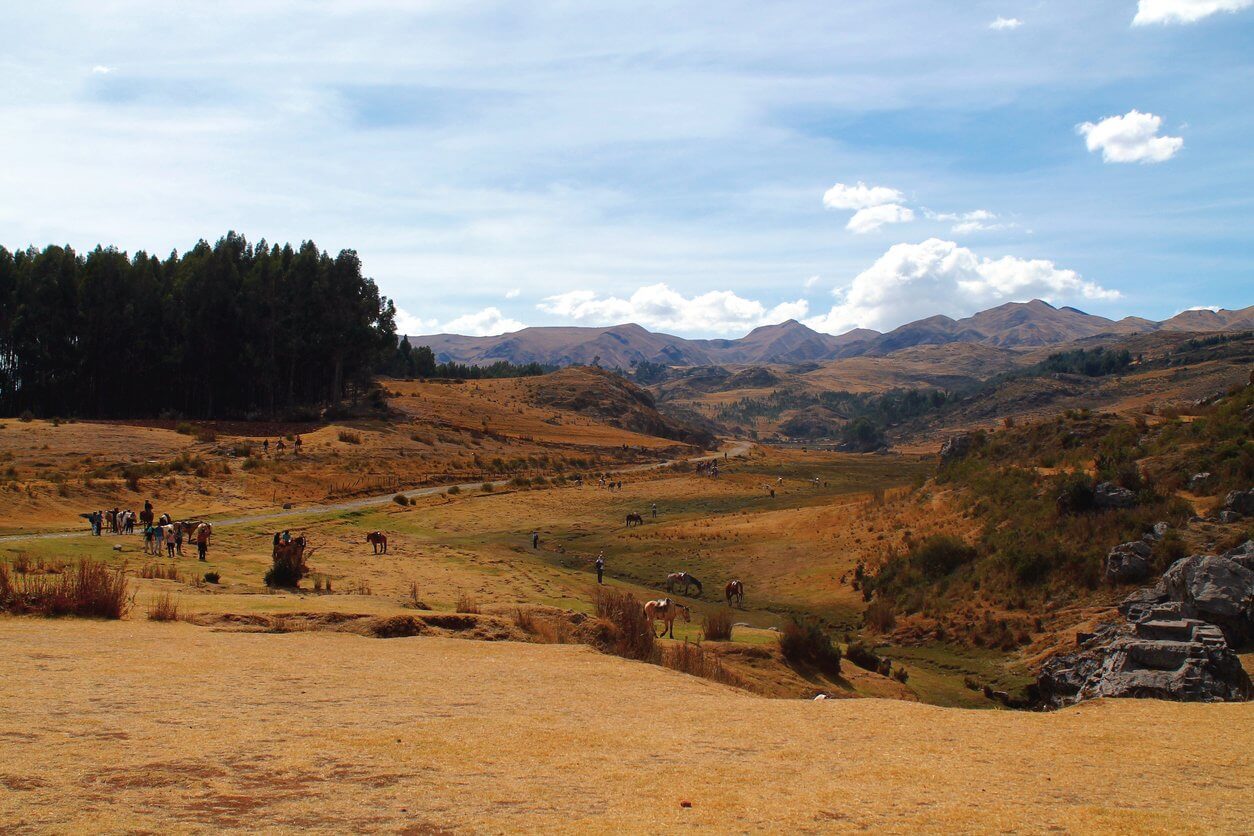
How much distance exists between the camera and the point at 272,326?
76.2 m

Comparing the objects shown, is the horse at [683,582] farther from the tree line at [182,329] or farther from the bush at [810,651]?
the tree line at [182,329]

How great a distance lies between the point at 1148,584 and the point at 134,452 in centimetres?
5658

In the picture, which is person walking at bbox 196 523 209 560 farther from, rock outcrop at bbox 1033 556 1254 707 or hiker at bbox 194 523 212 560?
rock outcrop at bbox 1033 556 1254 707

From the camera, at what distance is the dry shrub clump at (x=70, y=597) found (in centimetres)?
1555

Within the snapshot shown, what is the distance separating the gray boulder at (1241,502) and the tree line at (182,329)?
7300 centimetres

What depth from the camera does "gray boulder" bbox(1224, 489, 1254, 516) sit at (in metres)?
25.0

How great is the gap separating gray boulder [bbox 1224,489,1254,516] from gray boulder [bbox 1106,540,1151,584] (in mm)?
2807

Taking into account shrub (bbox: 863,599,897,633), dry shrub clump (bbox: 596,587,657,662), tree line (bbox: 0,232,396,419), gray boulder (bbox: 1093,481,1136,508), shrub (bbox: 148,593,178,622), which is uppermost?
tree line (bbox: 0,232,396,419)

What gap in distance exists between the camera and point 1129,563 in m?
24.8

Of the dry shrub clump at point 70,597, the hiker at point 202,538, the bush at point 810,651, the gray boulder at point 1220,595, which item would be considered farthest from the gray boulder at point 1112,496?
the hiker at point 202,538

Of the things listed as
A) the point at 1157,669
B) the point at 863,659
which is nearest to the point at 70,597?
the point at 863,659

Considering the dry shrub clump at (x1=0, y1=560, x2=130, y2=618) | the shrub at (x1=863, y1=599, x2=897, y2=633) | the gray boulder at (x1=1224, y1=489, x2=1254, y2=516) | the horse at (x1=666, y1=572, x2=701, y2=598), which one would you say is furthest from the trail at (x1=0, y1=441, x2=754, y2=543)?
the gray boulder at (x1=1224, y1=489, x2=1254, y2=516)

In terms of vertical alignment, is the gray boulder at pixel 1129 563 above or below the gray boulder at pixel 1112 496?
below

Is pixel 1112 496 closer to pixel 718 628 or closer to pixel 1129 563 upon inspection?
pixel 1129 563
